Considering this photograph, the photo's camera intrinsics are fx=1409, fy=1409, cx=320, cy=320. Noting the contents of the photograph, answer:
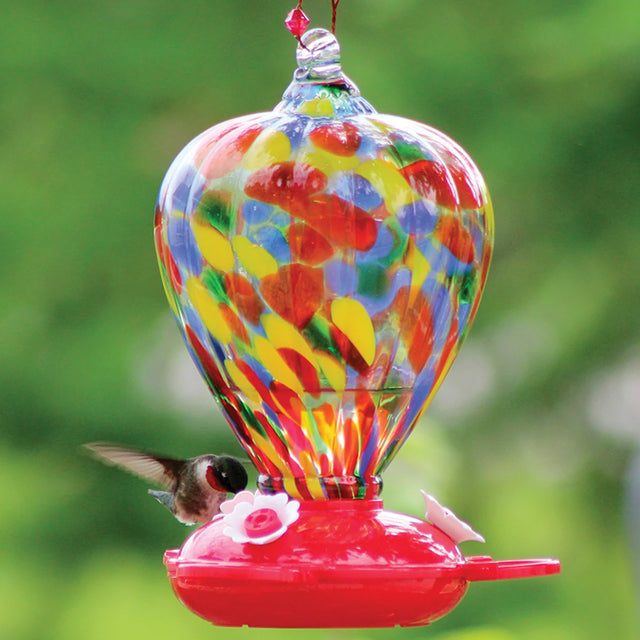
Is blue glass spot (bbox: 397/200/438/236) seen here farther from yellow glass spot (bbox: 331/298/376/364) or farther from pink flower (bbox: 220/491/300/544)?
pink flower (bbox: 220/491/300/544)

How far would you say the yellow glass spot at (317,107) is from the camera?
211cm

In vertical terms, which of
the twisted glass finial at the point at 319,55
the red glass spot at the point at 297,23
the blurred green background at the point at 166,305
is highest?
the red glass spot at the point at 297,23

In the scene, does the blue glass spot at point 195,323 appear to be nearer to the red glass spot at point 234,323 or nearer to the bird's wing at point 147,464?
the red glass spot at point 234,323

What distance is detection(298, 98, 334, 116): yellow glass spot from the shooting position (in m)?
2.11

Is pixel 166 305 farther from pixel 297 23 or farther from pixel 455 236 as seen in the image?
pixel 455 236

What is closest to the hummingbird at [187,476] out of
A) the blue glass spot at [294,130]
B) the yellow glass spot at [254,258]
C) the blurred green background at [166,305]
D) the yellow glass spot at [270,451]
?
the yellow glass spot at [270,451]

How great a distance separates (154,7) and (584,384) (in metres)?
2.11

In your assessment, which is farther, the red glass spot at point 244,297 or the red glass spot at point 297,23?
the red glass spot at point 297,23

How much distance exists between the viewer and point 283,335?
6.55 feet

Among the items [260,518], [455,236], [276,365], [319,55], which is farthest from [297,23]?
[260,518]

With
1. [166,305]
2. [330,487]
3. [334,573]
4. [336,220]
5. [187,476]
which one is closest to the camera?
[334,573]

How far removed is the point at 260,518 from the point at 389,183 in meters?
0.50

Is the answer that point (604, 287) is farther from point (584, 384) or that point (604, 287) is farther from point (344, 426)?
point (344, 426)

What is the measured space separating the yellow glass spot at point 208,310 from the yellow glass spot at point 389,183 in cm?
28
